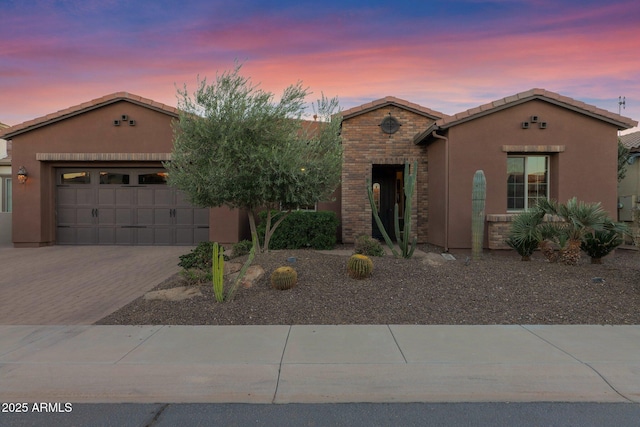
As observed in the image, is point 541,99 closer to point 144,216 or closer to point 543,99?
point 543,99

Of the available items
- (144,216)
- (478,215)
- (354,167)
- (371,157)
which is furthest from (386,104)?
(144,216)

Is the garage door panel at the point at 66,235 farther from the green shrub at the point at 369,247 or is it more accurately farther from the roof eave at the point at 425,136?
the roof eave at the point at 425,136

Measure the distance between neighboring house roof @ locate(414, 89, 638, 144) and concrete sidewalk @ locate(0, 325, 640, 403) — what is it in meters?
7.30

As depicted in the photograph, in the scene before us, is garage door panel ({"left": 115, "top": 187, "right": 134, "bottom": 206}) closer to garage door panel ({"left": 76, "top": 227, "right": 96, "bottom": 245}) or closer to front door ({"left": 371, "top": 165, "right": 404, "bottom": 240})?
garage door panel ({"left": 76, "top": 227, "right": 96, "bottom": 245})

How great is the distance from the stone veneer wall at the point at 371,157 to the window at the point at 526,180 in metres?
2.63

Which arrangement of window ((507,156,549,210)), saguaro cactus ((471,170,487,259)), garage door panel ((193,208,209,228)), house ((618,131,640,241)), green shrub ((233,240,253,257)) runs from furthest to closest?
house ((618,131,640,241)) → garage door panel ((193,208,209,228)) → window ((507,156,549,210)) → green shrub ((233,240,253,257)) → saguaro cactus ((471,170,487,259))

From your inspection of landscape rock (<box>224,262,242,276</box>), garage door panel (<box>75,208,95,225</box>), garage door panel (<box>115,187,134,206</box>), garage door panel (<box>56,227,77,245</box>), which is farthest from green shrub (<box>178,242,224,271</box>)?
garage door panel (<box>56,227,77,245</box>)

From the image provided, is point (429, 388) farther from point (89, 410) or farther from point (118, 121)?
point (118, 121)

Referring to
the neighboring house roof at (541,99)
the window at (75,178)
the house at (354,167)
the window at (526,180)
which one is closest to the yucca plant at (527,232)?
the house at (354,167)

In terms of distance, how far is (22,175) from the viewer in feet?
46.0

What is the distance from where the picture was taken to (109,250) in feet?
44.1

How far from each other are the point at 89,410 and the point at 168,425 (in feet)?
2.74

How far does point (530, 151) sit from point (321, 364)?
1000 centimetres

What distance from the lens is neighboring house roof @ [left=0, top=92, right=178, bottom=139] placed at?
13664 millimetres
